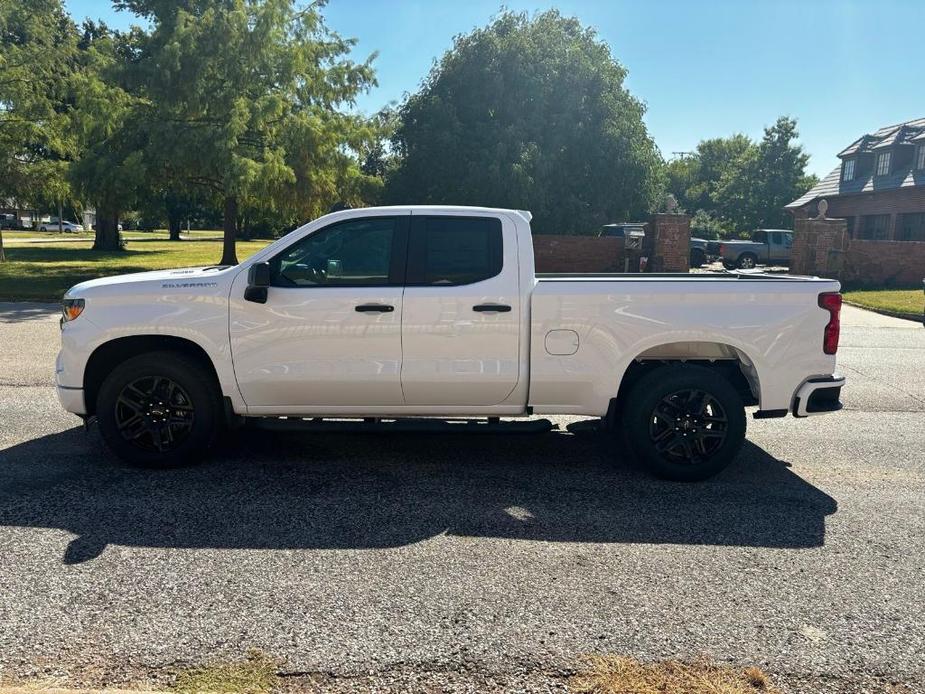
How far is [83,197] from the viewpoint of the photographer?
2075cm

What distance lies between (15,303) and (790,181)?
4793 cm

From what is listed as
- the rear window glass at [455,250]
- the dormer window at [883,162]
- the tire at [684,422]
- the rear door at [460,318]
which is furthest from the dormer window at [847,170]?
the rear door at [460,318]

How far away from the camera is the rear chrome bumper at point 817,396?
17.7ft

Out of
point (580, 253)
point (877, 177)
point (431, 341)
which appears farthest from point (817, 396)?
point (877, 177)

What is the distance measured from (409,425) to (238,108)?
1641cm

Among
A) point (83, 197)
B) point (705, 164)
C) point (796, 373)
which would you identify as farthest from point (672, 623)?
point (705, 164)

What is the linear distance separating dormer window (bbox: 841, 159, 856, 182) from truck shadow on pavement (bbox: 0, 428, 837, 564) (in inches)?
1475

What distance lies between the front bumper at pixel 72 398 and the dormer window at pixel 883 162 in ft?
128

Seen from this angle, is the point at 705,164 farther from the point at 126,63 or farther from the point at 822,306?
the point at 822,306

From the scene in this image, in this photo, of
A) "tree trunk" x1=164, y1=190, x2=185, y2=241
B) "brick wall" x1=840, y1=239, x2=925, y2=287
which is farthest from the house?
"tree trunk" x1=164, y1=190, x2=185, y2=241

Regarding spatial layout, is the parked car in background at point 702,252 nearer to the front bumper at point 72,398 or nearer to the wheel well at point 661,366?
the wheel well at point 661,366

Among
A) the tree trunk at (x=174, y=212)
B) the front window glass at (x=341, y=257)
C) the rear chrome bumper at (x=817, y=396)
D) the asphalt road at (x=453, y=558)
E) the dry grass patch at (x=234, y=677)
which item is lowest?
the dry grass patch at (x=234, y=677)

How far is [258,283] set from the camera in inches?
204

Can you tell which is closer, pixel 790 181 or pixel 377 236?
pixel 377 236
